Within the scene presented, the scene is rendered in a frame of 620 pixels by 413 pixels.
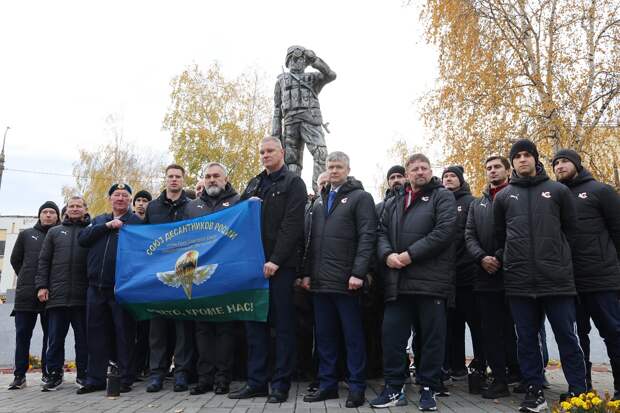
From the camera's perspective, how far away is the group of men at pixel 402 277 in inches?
175

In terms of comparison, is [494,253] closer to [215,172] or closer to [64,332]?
[215,172]

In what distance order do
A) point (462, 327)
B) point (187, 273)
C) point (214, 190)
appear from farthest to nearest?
point (462, 327) → point (214, 190) → point (187, 273)

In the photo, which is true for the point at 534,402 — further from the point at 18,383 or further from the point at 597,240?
the point at 18,383

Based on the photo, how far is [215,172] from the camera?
5.63 meters

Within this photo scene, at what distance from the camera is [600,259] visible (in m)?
4.61

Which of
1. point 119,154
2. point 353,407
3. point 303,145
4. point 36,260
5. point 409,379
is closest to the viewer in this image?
point 353,407

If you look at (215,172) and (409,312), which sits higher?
(215,172)

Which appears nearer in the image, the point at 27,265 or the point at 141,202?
the point at 27,265

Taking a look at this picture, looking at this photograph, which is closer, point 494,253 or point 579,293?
point 579,293

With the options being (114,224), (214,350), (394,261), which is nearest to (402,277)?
(394,261)

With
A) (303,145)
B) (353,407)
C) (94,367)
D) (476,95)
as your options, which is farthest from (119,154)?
(353,407)

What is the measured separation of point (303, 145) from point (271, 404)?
18.3 ft

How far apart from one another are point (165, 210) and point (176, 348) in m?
1.59

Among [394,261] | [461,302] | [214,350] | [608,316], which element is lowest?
[214,350]
